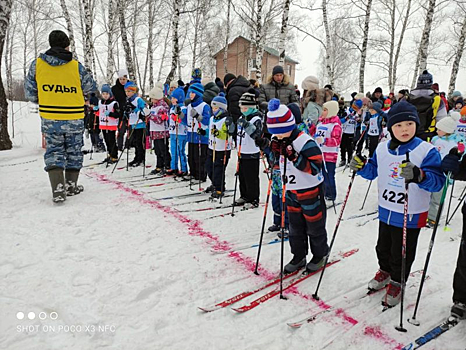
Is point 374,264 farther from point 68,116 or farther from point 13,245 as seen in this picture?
point 68,116

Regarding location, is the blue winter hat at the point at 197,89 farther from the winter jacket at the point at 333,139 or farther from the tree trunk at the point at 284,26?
the tree trunk at the point at 284,26

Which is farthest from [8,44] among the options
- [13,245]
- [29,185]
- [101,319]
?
[101,319]

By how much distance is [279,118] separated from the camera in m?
3.24

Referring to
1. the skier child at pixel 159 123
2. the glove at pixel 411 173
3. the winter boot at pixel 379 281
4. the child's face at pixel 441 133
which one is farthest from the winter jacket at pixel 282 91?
the glove at pixel 411 173

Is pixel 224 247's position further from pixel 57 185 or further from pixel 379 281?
pixel 57 185

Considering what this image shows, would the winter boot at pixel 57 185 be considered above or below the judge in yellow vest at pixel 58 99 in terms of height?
below

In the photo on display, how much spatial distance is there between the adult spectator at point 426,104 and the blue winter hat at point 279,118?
7.73 ft

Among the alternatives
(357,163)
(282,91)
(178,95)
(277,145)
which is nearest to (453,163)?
(357,163)

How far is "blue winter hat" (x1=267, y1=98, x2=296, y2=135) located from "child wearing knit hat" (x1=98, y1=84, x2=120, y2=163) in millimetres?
6110

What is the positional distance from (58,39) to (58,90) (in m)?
0.74

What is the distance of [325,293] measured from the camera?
3123 millimetres

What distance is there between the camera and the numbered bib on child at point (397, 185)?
2.71m

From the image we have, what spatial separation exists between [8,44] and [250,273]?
2993 centimetres

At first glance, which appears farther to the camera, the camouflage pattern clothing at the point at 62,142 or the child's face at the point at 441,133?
the camouflage pattern clothing at the point at 62,142
